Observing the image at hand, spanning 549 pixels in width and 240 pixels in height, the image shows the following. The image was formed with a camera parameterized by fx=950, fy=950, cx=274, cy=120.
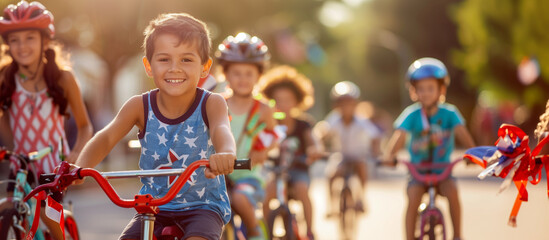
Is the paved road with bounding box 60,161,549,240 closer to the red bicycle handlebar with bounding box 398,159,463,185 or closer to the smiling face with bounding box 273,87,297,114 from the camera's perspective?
the red bicycle handlebar with bounding box 398,159,463,185

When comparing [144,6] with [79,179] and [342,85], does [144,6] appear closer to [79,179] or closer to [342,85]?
[342,85]

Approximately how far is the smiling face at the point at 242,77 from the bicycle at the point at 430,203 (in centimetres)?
140

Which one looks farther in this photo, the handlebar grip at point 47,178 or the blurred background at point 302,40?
the blurred background at point 302,40

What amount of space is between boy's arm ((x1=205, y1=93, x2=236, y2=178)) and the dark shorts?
33 centimetres

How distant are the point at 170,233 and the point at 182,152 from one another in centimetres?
51

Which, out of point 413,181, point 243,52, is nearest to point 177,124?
point 243,52

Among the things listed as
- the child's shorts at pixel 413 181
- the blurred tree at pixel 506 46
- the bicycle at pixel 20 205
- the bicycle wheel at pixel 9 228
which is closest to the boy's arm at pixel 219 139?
the bicycle at pixel 20 205

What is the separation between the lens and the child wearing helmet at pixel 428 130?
754 cm

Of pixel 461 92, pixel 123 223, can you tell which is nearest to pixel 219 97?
pixel 123 223

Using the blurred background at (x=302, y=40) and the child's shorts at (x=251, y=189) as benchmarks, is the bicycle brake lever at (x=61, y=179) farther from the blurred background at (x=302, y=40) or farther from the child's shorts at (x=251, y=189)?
the blurred background at (x=302, y=40)

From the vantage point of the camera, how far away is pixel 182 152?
4.78 m

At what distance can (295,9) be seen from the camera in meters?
30.0

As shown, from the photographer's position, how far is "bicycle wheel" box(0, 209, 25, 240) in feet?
18.9

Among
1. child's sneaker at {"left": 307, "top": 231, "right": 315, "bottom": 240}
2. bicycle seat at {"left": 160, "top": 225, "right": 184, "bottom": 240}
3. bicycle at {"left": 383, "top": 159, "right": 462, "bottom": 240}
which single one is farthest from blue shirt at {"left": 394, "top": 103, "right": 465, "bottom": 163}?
bicycle seat at {"left": 160, "top": 225, "right": 184, "bottom": 240}
